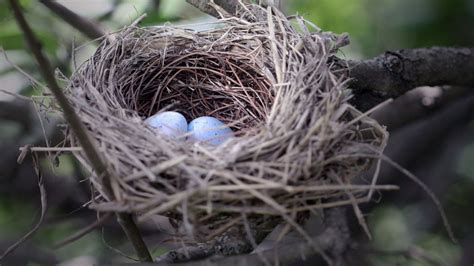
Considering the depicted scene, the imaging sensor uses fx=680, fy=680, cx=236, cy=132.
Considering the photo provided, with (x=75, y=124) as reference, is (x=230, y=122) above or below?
below

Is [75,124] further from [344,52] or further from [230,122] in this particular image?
[344,52]

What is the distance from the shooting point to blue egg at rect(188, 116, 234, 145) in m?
1.32

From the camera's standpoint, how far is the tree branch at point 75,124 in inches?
31.2

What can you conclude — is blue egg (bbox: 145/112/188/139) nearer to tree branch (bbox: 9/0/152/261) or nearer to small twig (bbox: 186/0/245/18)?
tree branch (bbox: 9/0/152/261)

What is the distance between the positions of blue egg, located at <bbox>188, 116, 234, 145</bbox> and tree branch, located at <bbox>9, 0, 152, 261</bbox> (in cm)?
28

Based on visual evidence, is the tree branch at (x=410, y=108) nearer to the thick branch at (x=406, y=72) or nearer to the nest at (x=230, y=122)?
the thick branch at (x=406, y=72)

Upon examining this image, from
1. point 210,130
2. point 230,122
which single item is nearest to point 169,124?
point 210,130

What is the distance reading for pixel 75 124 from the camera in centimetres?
91

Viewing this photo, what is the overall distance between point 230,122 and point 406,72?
0.48 m

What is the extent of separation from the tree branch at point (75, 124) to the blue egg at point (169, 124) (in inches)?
8.8

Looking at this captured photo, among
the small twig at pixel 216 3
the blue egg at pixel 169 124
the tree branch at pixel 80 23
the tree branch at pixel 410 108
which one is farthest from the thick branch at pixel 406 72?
the tree branch at pixel 80 23

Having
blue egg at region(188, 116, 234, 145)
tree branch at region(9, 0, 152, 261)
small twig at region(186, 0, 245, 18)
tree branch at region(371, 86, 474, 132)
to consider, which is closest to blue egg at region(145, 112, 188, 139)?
blue egg at region(188, 116, 234, 145)

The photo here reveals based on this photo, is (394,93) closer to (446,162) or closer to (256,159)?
(446,162)

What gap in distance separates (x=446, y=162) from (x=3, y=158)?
50.3 inches
